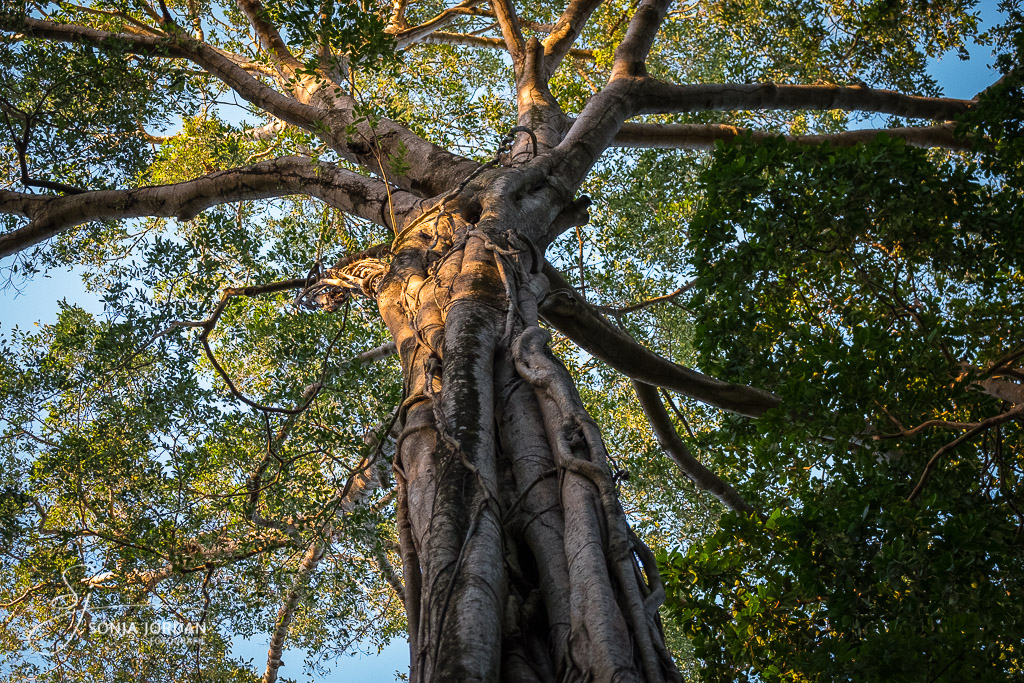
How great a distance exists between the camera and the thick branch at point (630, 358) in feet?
19.5

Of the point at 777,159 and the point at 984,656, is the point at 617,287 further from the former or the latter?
the point at 984,656

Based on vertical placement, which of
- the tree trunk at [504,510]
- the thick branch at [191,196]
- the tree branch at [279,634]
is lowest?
the tree trunk at [504,510]

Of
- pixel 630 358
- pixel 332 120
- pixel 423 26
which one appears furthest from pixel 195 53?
pixel 630 358

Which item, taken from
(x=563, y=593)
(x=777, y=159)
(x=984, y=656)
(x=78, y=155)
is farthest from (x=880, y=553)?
(x=78, y=155)

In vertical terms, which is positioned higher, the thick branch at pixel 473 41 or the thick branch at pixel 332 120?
the thick branch at pixel 473 41

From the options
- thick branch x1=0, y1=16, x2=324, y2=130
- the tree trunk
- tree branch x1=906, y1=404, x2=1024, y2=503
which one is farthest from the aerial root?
thick branch x1=0, y1=16, x2=324, y2=130

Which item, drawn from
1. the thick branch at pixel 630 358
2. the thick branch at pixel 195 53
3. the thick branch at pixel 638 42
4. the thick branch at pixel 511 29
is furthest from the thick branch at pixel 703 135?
the thick branch at pixel 195 53

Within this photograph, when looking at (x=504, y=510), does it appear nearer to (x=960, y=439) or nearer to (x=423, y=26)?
(x=960, y=439)

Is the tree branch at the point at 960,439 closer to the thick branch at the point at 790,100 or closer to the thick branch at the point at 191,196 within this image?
the thick branch at the point at 191,196

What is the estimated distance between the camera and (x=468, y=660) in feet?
7.49

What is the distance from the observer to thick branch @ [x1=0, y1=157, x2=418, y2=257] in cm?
618

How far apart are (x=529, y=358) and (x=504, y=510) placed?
864 mm

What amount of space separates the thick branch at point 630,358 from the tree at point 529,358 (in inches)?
1.2

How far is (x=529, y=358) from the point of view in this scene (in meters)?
3.75
